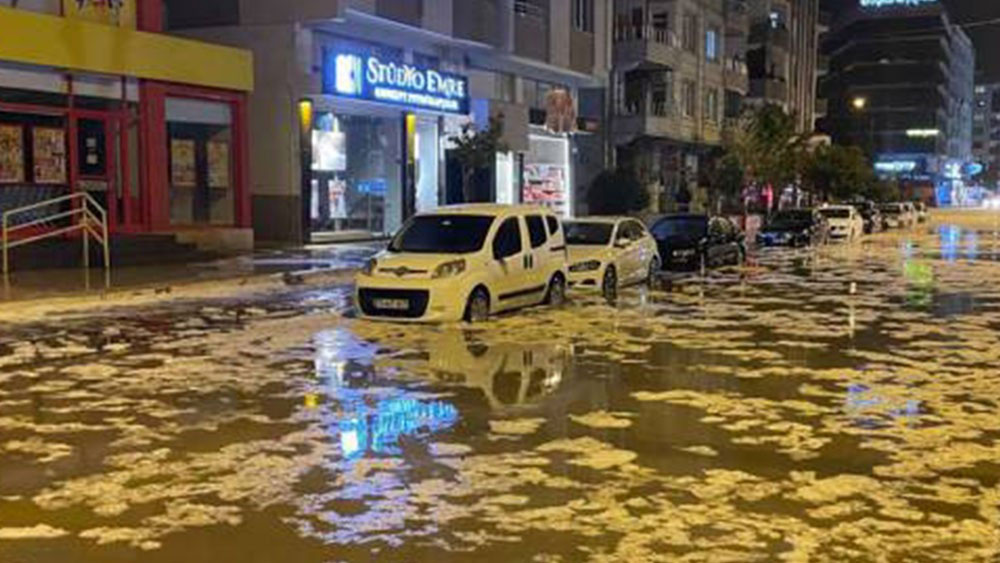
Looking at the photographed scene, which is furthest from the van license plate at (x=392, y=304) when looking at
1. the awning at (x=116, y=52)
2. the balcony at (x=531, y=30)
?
the balcony at (x=531, y=30)

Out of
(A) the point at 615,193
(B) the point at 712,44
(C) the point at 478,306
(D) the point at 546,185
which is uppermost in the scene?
(B) the point at 712,44

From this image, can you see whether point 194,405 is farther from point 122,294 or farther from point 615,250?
point 615,250

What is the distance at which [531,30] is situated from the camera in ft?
149

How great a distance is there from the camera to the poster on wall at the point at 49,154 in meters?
26.5

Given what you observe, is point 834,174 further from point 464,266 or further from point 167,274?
point 464,266

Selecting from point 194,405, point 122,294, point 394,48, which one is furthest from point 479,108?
point 194,405

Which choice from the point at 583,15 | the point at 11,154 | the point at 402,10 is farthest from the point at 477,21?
the point at 11,154

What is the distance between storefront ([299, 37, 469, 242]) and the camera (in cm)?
3556

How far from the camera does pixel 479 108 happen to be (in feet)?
145

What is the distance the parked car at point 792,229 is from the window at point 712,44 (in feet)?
85.0

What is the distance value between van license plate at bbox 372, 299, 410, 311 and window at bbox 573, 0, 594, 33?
35476 millimetres

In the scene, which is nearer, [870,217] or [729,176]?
[729,176]

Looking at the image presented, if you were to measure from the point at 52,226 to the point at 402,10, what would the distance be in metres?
13.9

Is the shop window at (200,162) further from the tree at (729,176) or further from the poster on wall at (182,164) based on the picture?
the tree at (729,176)
